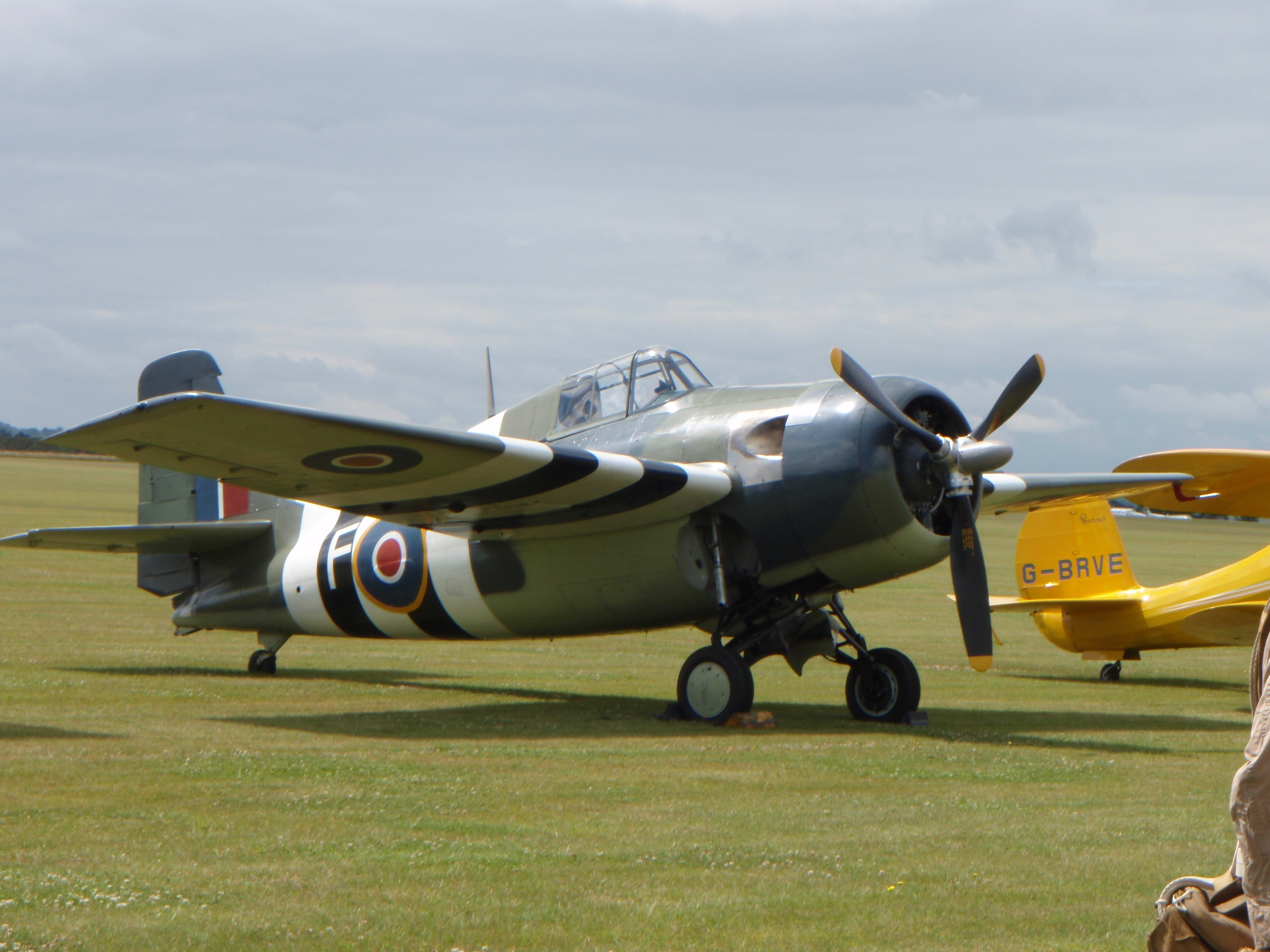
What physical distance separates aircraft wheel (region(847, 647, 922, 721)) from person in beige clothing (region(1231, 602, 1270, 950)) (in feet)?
29.5

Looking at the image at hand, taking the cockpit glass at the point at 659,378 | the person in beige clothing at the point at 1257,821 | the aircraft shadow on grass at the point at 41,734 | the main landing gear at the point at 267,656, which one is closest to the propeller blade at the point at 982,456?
the cockpit glass at the point at 659,378

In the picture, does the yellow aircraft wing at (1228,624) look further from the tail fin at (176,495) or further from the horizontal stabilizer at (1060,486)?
the tail fin at (176,495)

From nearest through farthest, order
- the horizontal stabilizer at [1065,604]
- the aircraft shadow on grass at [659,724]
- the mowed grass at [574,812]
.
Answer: the mowed grass at [574,812] < the aircraft shadow on grass at [659,724] < the horizontal stabilizer at [1065,604]

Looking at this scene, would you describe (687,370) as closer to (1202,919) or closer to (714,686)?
(714,686)

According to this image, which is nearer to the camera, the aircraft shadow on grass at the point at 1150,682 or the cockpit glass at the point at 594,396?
the cockpit glass at the point at 594,396

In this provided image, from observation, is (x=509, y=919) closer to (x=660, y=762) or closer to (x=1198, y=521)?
(x=660, y=762)

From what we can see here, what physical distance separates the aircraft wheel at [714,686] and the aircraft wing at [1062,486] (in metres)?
3.61

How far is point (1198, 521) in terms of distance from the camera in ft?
322

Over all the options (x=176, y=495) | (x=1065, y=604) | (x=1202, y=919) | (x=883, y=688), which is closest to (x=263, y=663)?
(x=176, y=495)

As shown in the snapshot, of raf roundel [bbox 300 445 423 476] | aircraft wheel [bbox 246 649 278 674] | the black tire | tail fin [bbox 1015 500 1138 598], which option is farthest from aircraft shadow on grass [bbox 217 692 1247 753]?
tail fin [bbox 1015 500 1138 598]

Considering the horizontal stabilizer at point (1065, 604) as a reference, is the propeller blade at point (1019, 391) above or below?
above

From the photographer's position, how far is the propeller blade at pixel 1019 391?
35.9ft

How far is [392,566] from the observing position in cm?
1388

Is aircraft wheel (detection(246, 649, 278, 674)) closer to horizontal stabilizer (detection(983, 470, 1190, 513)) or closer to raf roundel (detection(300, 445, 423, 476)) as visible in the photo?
raf roundel (detection(300, 445, 423, 476))
